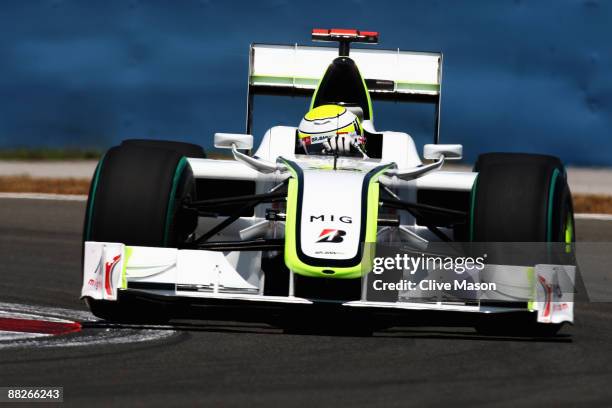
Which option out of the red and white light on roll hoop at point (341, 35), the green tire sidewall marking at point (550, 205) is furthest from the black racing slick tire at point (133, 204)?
the red and white light on roll hoop at point (341, 35)

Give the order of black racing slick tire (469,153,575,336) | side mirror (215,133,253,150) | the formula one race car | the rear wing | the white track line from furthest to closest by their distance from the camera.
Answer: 1. the rear wing
2. side mirror (215,133,253,150)
3. black racing slick tire (469,153,575,336)
4. the formula one race car
5. the white track line

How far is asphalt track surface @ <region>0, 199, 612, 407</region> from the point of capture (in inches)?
223

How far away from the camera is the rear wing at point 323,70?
37.3 feet

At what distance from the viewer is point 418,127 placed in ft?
55.0

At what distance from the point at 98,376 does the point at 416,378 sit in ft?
4.62

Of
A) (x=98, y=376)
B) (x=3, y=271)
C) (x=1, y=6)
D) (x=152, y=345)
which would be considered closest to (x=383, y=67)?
(x=3, y=271)

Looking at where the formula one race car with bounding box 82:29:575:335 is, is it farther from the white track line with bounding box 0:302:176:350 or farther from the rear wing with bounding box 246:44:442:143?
the rear wing with bounding box 246:44:442:143

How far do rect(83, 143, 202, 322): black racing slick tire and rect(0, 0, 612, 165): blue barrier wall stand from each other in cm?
883

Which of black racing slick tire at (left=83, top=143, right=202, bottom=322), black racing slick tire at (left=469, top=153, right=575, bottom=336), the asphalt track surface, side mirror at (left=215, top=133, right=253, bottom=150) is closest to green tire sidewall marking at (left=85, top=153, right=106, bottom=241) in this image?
black racing slick tire at (left=83, top=143, right=202, bottom=322)

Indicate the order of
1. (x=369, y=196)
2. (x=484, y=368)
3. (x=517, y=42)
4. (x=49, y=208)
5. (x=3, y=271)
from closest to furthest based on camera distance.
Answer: (x=484, y=368) < (x=369, y=196) < (x=3, y=271) < (x=49, y=208) < (x=517, y=42)

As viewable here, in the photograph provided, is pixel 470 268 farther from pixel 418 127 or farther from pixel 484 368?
pixel 418 127

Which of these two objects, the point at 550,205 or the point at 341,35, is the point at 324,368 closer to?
the point at 550,205

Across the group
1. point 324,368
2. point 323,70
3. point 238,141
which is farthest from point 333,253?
point 323,70

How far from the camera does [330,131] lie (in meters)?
9.05
